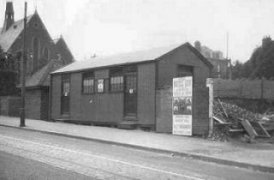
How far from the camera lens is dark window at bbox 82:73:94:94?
30.6m

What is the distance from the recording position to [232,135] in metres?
19.4

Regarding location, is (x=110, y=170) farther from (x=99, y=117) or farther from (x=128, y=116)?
(x=99, y=117)

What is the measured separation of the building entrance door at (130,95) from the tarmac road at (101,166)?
36.6 ft

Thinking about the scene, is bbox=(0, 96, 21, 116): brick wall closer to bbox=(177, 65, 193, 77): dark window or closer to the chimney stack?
bbox=(177, 65, 193, 77): dark window

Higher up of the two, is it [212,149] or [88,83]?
[88,83]

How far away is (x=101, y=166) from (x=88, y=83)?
19836 mm

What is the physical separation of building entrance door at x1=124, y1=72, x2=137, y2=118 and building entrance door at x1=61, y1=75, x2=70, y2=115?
298 inches

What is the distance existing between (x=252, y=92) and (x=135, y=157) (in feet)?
72.2

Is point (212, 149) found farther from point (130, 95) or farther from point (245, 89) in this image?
point (245, 89)

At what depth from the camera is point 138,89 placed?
26.0 metres

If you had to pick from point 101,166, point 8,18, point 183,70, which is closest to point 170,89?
point 183,70

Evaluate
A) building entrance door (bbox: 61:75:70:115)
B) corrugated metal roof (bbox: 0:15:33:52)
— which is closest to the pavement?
building entrance door (bbox: 61:75:70:115)

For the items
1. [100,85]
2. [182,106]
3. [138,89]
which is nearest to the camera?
[182,106]

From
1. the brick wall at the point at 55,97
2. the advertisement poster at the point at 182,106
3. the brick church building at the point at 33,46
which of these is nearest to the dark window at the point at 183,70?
the advertisement poster at the point at 182,106
